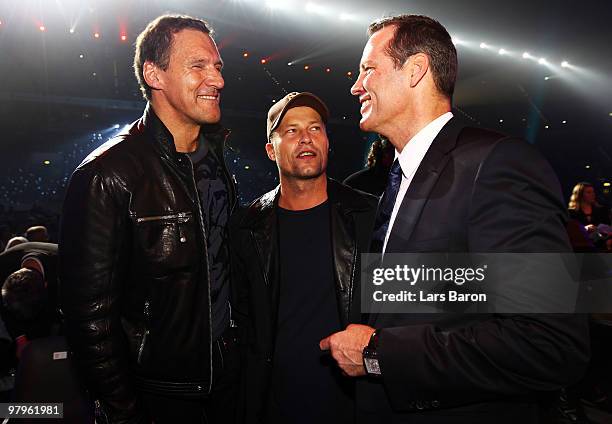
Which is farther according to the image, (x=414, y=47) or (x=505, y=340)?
(x=414, y=47)

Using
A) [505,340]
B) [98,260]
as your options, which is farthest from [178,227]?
[505,340]

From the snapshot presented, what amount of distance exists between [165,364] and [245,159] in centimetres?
1940

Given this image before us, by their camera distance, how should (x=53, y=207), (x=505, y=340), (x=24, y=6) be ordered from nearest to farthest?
(x=505, y=340)
(x=24, y=6)
(x=53, y=207)

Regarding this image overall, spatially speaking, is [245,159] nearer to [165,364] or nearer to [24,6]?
[24,6]

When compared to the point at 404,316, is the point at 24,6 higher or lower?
higher

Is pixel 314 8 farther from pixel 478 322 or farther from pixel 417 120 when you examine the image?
pixel 478 322

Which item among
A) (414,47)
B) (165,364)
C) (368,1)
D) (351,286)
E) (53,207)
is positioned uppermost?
(368,1)

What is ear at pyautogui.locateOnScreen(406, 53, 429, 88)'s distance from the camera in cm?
168

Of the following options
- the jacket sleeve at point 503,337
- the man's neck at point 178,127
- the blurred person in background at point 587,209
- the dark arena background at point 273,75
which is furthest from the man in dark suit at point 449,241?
the dark arena background at point 273,75

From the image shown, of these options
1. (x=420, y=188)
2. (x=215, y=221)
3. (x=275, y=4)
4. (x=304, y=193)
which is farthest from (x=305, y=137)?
(x=275, y=4)

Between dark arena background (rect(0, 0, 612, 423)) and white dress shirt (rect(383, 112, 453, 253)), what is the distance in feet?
34.7

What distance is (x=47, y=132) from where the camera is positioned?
18.2m

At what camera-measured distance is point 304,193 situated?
8.86ft

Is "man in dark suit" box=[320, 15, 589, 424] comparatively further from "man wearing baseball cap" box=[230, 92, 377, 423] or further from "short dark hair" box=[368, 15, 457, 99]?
"man wearing baseball cap" box=[230, 92, 377, 423]
